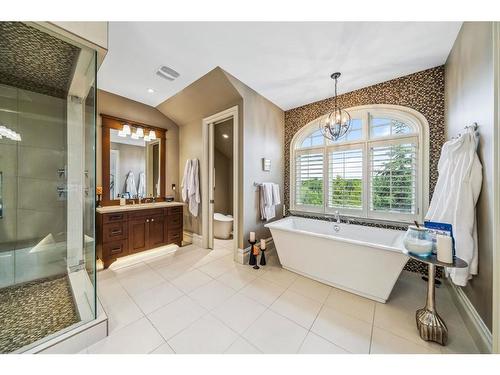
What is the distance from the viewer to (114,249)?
2.51 meters

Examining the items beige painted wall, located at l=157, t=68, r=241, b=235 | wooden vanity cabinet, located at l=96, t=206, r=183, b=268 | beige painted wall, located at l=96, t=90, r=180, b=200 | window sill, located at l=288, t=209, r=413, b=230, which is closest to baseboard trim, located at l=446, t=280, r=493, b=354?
window sill, located at l=288, t=209, r=413, b=230

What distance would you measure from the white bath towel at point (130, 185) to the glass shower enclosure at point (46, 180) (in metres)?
0.84

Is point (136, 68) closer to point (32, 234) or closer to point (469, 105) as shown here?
point (32, 234)

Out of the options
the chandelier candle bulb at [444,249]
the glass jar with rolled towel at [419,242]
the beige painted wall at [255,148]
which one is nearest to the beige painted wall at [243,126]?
the beige painted wall at [255,148]

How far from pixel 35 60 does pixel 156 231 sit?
7.87 feet

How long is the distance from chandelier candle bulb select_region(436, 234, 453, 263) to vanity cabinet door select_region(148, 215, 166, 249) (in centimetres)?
338

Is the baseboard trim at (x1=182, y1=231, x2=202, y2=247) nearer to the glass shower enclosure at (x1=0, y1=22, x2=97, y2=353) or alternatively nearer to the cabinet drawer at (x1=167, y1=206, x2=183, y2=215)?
the cabinet drawer at (x1=167, y1=206, x2=183, y2=215)

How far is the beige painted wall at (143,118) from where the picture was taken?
2.79 metres

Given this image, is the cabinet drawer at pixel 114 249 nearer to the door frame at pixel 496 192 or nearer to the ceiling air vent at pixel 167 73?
the ceiling air vent at pixel 167 73

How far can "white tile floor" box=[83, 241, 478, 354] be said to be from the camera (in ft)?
4.25

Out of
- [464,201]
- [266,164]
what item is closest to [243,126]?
[266,164]

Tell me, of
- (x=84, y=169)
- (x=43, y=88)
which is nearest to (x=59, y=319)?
(x=84, y=169)

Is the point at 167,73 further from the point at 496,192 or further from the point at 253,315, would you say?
the point at 496,192
